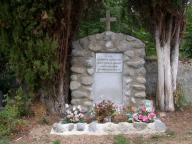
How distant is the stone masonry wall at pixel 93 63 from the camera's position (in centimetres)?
904

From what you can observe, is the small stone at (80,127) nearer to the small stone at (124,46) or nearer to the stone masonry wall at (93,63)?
the stone masonry wall at (93,63)

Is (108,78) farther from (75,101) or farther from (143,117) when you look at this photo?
(143,117)

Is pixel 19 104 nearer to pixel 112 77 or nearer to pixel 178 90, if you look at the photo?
pixel 112 77

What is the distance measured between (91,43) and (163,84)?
1606 millimetres

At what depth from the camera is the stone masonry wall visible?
904cm

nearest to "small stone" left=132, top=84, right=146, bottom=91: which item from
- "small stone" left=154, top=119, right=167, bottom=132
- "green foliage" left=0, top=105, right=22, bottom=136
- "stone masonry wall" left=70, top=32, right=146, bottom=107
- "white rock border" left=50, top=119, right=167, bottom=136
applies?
"stone masonry wall" left=70, top=32, right=146, bottom=107

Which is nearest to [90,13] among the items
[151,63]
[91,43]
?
[91,43]

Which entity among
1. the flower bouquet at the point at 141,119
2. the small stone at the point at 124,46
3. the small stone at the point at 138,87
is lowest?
the flower bouquet at the point at 141,119

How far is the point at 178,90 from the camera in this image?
941 centimetres

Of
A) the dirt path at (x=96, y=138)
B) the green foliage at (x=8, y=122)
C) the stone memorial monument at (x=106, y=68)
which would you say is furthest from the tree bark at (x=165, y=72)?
the green foliage at (x=8, y=122)

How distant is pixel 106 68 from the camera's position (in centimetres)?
909

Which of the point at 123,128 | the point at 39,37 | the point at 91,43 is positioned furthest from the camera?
the point at 91,43

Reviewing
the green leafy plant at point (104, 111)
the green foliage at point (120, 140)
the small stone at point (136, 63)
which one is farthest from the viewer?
the small stone at point (136, 63)

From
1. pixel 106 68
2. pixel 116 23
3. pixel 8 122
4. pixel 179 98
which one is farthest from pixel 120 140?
pixel 116 23
